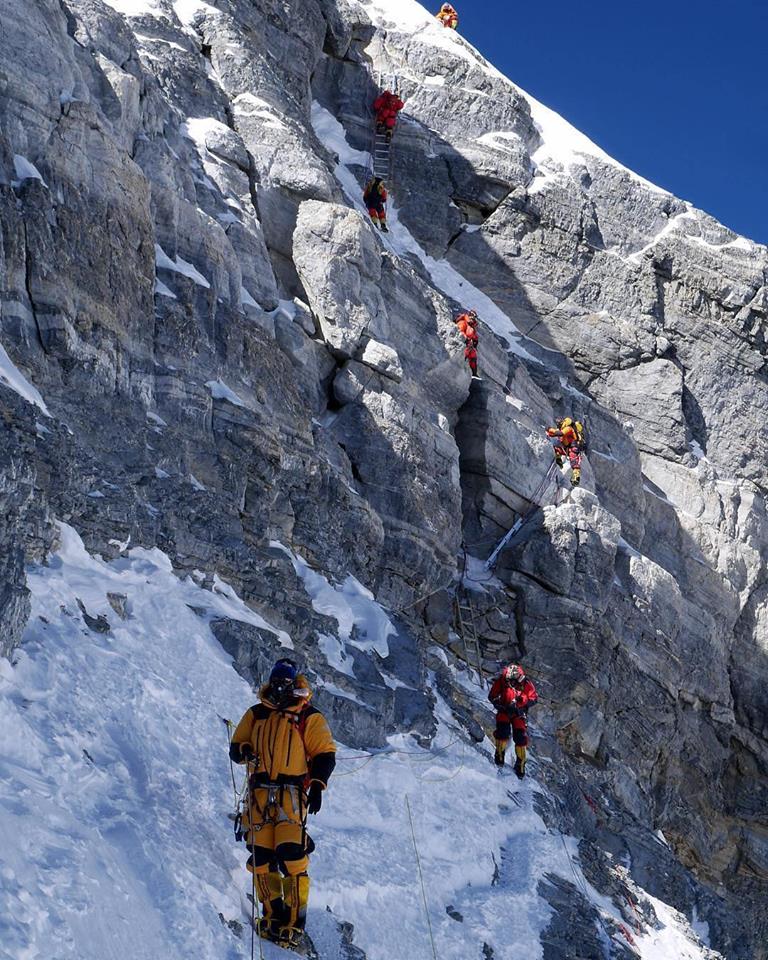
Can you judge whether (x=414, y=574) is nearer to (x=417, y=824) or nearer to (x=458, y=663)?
(x=458, y=663)

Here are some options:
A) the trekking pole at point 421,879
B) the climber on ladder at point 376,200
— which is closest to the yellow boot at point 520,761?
the trekking pole at point 421,879

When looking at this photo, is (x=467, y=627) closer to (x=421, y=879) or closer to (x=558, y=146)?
(x=421, y=879)

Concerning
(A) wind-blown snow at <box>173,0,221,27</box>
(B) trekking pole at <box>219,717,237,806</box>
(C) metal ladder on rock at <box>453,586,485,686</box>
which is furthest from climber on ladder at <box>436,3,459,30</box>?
(B) trekking pole at <box>219,717,237,806</box>

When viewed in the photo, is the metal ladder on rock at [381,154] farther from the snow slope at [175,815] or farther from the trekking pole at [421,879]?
the trekking pole at [421,879]

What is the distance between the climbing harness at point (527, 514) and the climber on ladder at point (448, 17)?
18.6 meters

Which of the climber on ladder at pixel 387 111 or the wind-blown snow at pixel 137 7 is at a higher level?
the climber on ladder at pixel 387 111

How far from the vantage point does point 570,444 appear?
26.4 m

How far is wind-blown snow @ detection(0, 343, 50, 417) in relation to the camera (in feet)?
43.6

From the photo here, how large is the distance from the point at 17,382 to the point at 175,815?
618 centimetres

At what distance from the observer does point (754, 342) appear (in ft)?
108

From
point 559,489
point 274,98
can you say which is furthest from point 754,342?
point 274,98

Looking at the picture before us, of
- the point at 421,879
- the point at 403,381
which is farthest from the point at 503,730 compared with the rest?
the point at 403,381

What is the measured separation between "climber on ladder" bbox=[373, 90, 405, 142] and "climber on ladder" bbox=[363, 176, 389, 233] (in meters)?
2.34

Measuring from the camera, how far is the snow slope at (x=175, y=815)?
25.2 ft
